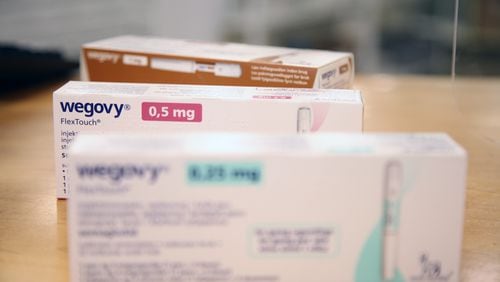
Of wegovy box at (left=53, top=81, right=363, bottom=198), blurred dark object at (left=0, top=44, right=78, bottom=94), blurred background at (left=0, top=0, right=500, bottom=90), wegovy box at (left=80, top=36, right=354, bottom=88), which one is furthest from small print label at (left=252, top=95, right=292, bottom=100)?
blurred dark object at (left=0, top=44, right=78, bottom=94)

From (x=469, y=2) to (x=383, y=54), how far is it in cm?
42

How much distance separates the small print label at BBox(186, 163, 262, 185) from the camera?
19.3 inches

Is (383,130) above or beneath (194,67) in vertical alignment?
beneath

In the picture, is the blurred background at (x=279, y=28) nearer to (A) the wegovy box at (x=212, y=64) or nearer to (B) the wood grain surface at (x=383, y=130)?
(B) the wood grain surface at (x=383, y=130)

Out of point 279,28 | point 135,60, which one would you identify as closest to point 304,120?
point 135,60

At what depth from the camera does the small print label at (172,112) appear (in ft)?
2.29

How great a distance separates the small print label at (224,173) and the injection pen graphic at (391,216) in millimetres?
85

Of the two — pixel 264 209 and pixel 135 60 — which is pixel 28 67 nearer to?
pixel 135 60

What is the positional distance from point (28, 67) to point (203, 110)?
713 mm

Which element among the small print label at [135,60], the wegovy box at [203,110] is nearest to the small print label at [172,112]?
the wegovy box at [203,110]

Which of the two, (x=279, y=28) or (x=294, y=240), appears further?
(x=279, y=28)

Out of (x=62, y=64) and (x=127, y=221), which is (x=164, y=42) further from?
(x=127, y=221)

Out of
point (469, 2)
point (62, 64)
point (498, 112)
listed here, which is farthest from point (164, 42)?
point (469, 2)

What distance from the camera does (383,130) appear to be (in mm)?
1071
